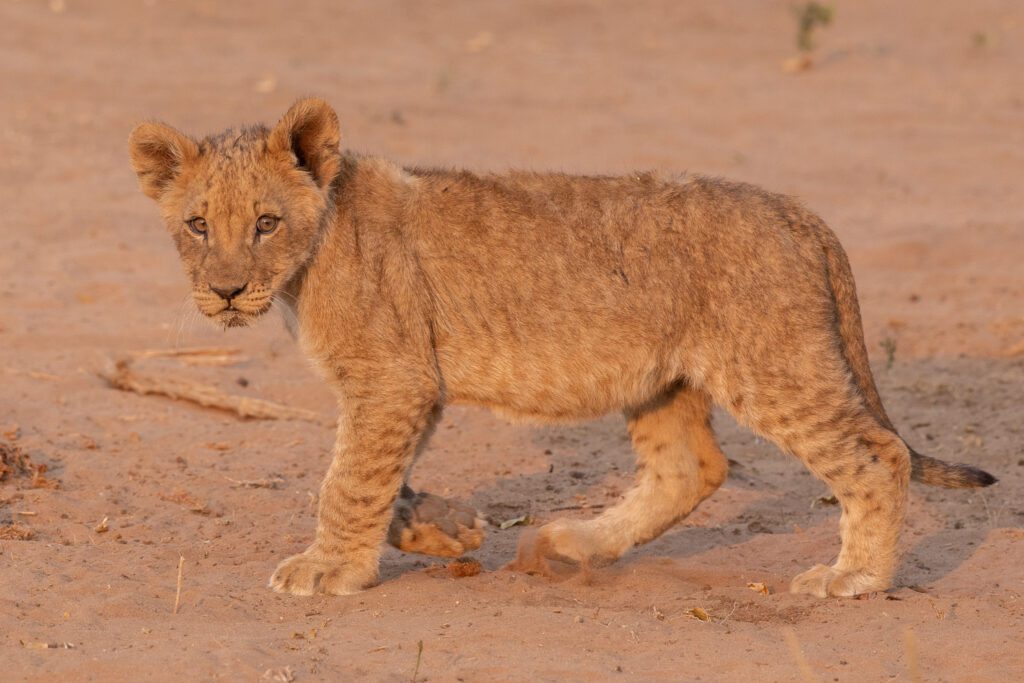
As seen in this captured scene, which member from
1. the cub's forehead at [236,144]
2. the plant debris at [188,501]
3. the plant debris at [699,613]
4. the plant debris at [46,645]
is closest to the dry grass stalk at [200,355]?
the plant debris at [188,501]

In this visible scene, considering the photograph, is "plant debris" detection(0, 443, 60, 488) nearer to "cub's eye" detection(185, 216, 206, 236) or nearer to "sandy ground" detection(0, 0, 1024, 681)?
"sandy ground" detection(0, 0, 1024, 681)

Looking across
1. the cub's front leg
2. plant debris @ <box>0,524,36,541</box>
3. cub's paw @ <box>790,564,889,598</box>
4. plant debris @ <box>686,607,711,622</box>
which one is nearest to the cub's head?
the cub's front leg

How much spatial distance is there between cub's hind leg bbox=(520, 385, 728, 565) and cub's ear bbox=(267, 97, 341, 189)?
6.30ft

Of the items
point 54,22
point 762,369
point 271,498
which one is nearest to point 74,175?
point 54,22

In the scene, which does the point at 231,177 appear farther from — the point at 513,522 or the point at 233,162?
the point at 513,522

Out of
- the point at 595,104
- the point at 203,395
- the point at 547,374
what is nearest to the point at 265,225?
the point at 547,374

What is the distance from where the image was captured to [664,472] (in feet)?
23.4

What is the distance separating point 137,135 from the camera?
6340 mm

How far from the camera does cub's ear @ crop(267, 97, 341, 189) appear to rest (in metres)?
6.27

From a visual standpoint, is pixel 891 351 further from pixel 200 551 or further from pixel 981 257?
pixel 200 551

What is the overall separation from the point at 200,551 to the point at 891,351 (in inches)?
197

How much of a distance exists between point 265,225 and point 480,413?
10.8 ft

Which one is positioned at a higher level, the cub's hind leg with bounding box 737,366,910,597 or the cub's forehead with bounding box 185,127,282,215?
the cub's forehead with bounding box 185,127,282,215

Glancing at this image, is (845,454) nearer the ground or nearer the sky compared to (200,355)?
nearer the sky
